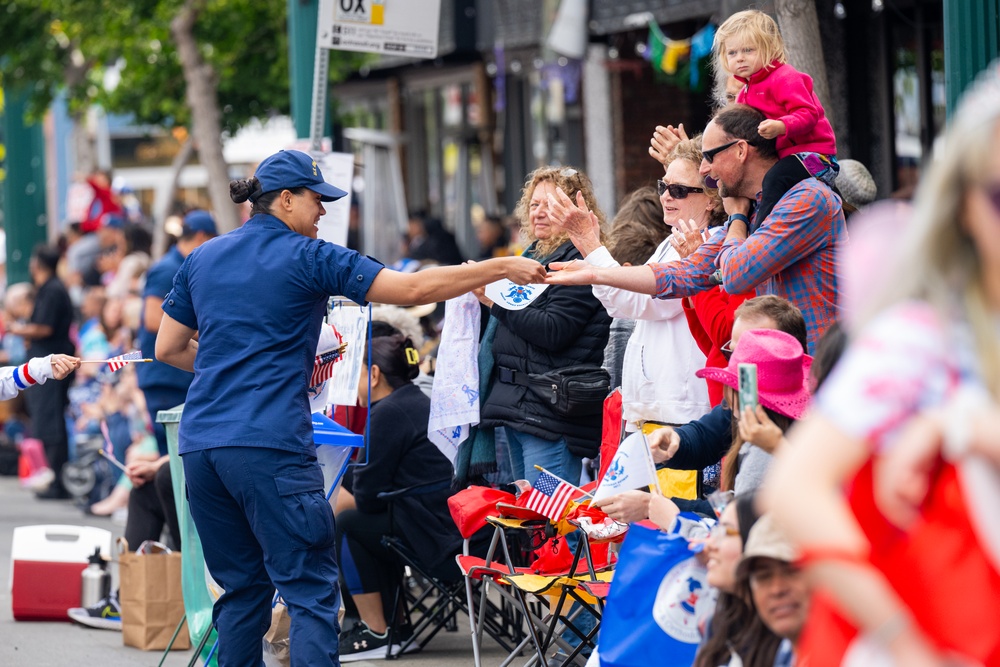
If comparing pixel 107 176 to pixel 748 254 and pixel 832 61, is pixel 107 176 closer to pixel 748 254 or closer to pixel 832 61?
pixel 832 61

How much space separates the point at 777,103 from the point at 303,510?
229cm

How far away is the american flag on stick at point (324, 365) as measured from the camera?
5.67 meters

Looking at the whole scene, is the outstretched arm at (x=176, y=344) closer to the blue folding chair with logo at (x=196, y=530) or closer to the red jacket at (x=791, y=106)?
the blue folding chair with logo at (x=196, y=530)

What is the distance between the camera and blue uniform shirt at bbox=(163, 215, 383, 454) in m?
5.08

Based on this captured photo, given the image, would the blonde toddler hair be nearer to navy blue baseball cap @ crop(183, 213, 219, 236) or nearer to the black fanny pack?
the black fanny pack

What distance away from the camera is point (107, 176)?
19.3m

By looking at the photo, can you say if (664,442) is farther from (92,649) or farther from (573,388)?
(92,649)

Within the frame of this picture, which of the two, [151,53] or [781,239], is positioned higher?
[151,53]

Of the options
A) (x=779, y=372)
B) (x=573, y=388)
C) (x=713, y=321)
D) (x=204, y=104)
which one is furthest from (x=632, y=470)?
(x=204, y=104)

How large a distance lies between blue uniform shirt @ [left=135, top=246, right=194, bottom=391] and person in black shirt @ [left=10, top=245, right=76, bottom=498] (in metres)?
3.96

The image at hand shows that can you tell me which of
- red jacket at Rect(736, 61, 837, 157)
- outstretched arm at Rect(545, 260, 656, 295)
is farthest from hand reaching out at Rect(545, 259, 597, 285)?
red jacket at Rect(736, 61, 837, 157)

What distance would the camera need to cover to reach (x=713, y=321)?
5480 mm

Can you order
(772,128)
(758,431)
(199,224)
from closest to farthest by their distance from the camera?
(758,431) → (772,128) → (199,224)

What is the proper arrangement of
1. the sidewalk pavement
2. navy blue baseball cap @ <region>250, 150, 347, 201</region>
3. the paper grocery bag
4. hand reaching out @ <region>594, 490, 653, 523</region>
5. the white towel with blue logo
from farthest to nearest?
the paper grocery bag < the sidewalk pavement < the white towel with blue logo < navy blue baseball cap @ <region>250, 150, 347, 201</region> < hand reaching out @ <region>594, 490, 653, 523</region>
